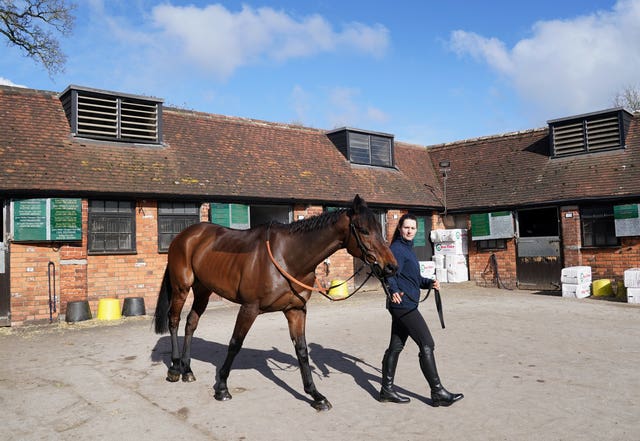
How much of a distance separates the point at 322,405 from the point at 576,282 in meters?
11.6

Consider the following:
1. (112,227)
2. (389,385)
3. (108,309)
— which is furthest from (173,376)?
(112,227)

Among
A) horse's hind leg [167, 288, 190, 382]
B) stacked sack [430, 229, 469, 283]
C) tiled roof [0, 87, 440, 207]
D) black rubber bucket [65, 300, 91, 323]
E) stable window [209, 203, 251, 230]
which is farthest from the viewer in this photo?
stacked sack [430, 229, 469, 283]

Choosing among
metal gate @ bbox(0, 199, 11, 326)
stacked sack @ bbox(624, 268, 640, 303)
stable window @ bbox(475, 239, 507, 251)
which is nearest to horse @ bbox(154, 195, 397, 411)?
metal gate @ bbox(0, 199, 11, 326)

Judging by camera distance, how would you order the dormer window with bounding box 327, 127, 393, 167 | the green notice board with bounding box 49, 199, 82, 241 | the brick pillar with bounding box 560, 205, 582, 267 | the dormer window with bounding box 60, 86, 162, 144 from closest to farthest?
the green notice board with bounding box 49, 199, 82, 241 → the dormer window with bounding box 60, 86, 162, 144 → the brick pillar with bounding box 560, 205, 582, 267 → the dormer window with bounding box 327, 127, 393, 167

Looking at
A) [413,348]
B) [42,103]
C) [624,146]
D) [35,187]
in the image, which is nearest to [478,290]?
[624,146]

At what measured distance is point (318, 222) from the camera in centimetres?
535

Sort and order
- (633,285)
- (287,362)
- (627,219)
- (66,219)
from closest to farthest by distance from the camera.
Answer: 1. (287,362)
2. (66,219)
3. (633,285)
4. (627,219)

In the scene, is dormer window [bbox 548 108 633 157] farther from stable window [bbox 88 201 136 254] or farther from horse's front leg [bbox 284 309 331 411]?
horse's front leg [bbox 284 309 331 411]

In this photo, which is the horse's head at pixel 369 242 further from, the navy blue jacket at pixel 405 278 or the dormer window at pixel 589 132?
the dormer window at pixel 589 132

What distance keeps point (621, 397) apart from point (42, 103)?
14.3 metres

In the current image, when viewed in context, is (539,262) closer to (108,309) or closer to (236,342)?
(108,309)

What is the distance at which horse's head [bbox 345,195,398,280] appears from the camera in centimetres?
479

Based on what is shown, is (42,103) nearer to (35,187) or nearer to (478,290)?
(35,187)

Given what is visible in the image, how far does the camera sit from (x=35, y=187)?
11.1 metres
